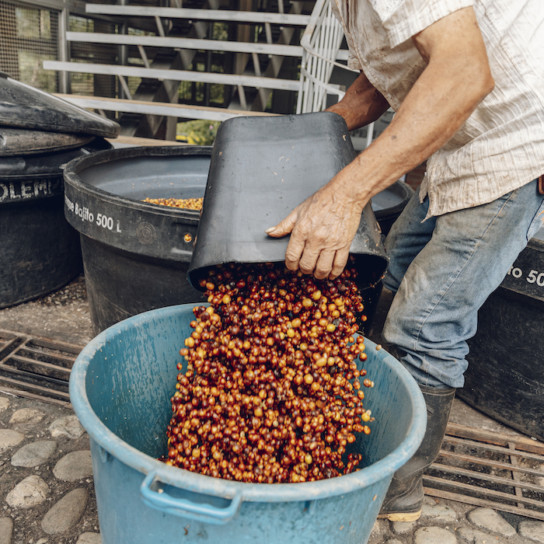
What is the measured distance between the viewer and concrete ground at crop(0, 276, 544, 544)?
1744 millimetres

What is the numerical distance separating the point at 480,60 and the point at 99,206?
1.43 meters

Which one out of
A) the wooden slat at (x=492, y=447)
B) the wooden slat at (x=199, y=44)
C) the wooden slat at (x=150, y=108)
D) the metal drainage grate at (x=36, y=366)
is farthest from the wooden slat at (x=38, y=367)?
the wooden slat at (x=199, y=44)

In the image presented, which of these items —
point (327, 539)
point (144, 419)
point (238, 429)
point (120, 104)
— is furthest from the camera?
point (120, 104)

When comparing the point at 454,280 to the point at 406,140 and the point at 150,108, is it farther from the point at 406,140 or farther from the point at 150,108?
the point at 150,108

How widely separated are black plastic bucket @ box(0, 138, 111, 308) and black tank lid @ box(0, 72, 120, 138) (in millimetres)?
69

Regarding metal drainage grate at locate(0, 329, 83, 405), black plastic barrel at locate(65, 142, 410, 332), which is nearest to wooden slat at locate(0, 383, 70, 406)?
metal drainage grate at locate(0, 329, 83, 405)

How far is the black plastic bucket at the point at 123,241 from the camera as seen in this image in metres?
1.94

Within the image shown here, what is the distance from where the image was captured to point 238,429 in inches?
53.5

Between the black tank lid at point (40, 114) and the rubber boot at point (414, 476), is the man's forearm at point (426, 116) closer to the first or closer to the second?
the rubber boot at point (414, 476)

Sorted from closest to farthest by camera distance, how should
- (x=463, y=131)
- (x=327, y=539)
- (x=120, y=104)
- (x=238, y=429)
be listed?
(x=327, y=539) < (x=238, y=429) < (x=463, y=131) < (x=120, y=104)

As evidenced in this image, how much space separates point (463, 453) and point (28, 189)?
2499mm

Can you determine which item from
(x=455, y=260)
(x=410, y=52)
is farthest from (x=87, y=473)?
(x=410, y=52)

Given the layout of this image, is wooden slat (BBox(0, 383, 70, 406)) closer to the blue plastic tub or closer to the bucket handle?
the blue plastic tub

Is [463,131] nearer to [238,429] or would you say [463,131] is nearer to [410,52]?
[410,52]
